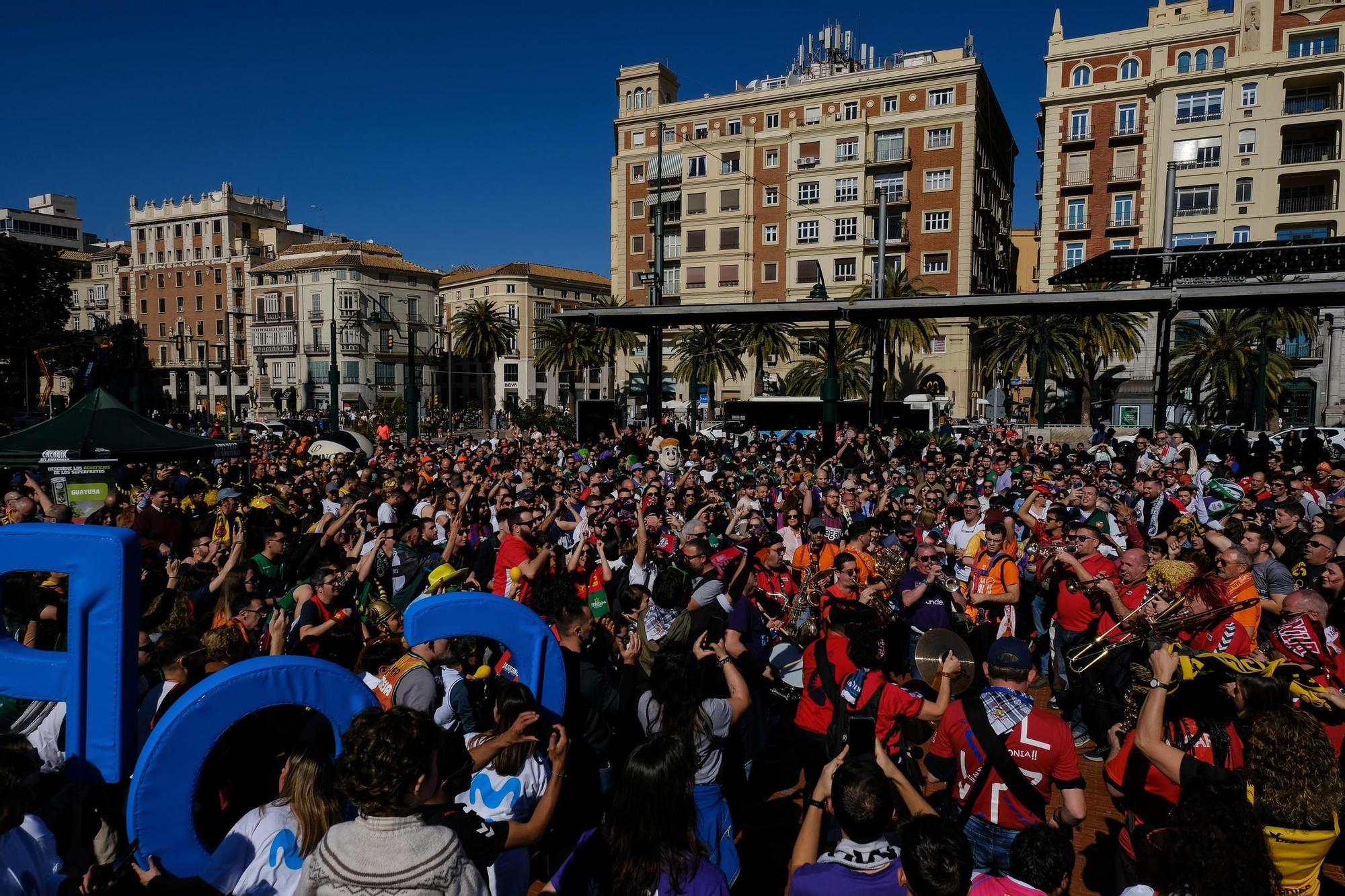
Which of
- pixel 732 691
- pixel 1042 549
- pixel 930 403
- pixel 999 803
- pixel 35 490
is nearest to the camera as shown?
pixel 999 803

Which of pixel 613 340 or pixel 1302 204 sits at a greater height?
pixel 1302 204

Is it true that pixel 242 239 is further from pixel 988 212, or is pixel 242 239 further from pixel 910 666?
pixel 910 666

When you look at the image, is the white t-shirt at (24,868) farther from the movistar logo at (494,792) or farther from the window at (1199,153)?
the window at (1199,153)

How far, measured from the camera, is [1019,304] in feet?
49.1

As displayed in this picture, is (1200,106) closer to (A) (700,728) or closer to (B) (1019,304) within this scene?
(B) (1019,304)

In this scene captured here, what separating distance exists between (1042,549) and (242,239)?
89.6m

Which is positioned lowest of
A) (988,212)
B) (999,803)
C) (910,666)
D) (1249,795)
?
(910,666)

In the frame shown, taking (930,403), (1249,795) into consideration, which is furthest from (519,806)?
(930,403)

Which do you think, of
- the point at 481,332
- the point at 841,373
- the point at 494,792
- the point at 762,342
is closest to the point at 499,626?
the point at 494,792

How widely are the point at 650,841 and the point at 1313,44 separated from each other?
57502 millimetres

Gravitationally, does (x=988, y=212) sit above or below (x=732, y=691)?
above

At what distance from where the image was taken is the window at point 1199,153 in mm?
45219

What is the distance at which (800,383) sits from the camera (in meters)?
49.3

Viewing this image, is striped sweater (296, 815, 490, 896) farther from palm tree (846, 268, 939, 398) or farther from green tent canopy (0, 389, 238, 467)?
palm tree (846, 268, 939, 398)
